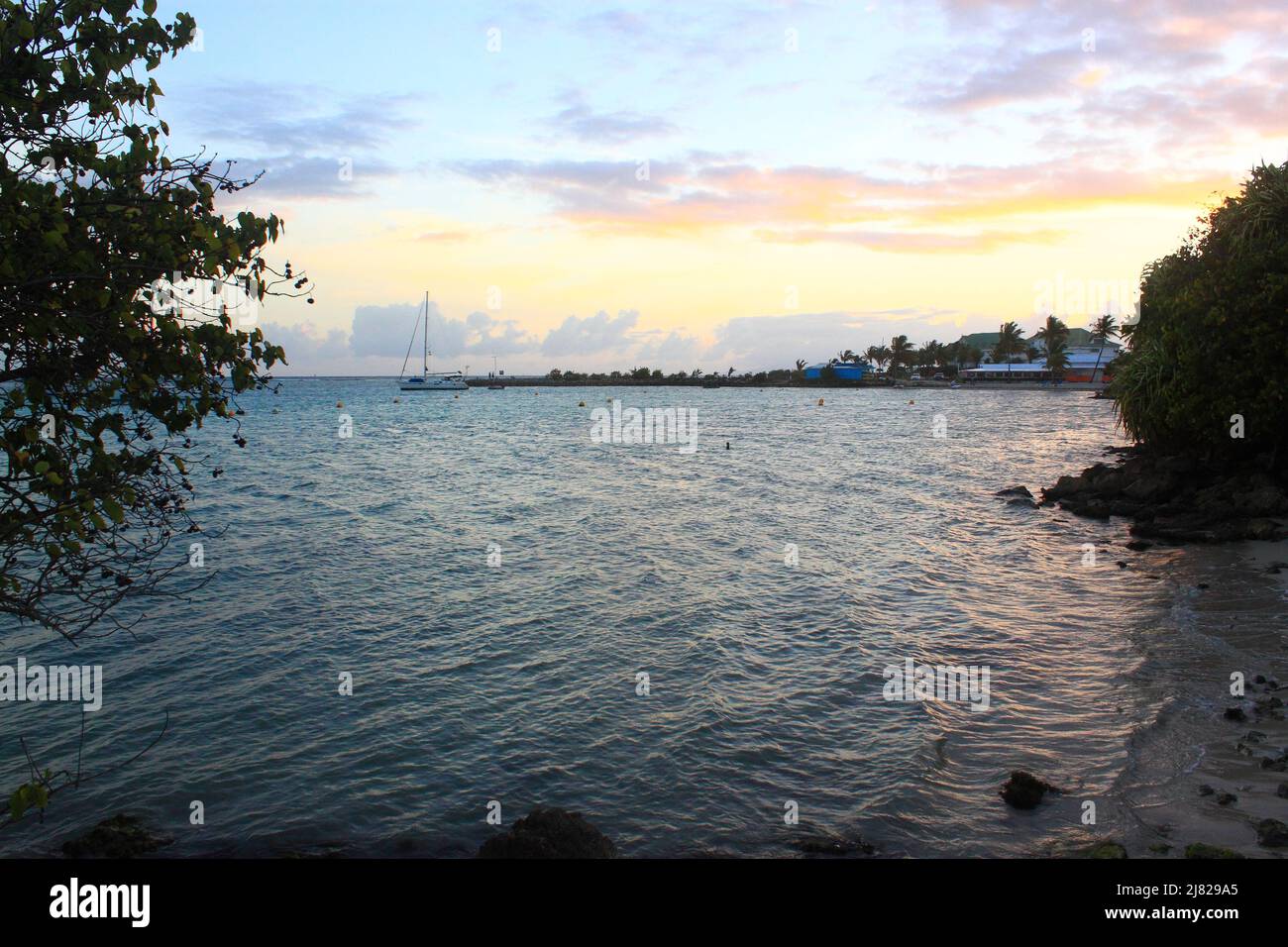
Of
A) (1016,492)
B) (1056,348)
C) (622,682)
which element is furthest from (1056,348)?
(622,682)

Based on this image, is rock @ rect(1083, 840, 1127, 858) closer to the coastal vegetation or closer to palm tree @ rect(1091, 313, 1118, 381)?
the coastal vegetation

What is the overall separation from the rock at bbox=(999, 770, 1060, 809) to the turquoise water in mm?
272

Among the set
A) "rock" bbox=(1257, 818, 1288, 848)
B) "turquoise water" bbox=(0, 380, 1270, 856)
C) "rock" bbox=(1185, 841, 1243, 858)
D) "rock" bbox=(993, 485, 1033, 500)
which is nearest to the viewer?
"rock" bbox=(1185, 841, 1243, 858)

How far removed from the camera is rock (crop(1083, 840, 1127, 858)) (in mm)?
10070

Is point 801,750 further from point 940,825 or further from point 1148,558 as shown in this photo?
point 1148,558

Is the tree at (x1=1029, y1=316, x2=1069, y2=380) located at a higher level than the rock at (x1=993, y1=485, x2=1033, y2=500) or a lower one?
higher

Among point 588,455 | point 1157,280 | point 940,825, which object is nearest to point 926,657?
point 940,825

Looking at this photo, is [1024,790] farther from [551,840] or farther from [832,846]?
[551,840]

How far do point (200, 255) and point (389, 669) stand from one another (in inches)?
523

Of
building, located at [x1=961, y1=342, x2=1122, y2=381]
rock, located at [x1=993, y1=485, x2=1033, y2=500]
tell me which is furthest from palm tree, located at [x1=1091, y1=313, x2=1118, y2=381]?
rock, located at [x1=993, y1=485, x2=1033, y2=500]

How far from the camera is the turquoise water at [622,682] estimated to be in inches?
488

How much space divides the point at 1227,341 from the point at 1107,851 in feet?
→ 93.9

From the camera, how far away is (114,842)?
11477mm
